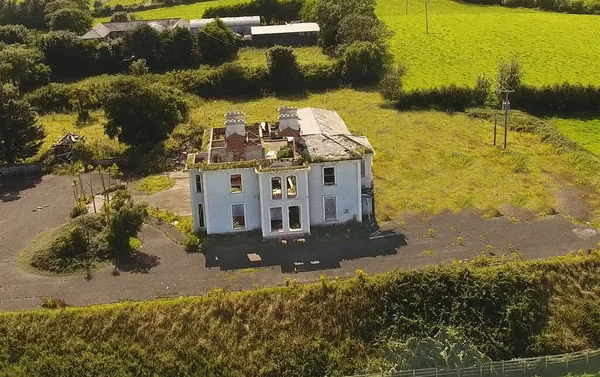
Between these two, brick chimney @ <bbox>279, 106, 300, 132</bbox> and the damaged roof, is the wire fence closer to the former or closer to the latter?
the damaged roof

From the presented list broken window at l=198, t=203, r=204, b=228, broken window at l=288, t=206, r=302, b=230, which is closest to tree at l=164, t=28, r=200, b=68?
broken window at l=198, t=203, r=204, b=228

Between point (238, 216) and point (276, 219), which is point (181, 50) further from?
point (276, 219)

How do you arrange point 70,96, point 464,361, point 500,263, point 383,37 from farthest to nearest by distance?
1. point 383,37
2. point 70,96
3. point 500,263
4. point 464,361

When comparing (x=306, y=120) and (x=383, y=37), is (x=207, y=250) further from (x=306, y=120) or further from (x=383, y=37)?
(x=383, y=37)

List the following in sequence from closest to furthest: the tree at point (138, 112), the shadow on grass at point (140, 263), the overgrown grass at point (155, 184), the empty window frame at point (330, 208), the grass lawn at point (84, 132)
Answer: the shadow on grass at point (140, 263), the empty window frame at point (330, 208), the overgrown grass at point (155, 184), the tree at point (138, 112), the grass lawn at point (84, 132)

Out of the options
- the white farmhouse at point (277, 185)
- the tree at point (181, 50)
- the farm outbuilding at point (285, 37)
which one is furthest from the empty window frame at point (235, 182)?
the farm outbuilding at point (285, 37)

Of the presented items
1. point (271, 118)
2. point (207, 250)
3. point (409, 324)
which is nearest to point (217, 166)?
point (207, 250)

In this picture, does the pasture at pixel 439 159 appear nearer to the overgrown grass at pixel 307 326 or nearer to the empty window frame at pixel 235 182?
the empty window frame at pixel 235 182
